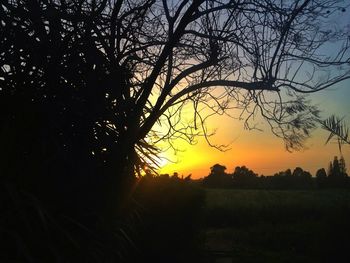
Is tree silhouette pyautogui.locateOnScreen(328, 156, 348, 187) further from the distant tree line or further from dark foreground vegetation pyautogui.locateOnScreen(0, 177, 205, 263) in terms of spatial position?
the distant tree line

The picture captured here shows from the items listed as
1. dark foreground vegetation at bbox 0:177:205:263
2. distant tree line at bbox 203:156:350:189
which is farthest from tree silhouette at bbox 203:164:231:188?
dark foreground vegetation at bbox 0:177:205:263

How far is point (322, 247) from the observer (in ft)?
42.2

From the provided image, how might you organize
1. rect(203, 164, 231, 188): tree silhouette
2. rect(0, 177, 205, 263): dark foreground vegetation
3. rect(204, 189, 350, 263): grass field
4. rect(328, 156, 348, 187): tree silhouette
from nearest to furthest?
rect(0, 177, 205, 263): dark foreground vegetation < rect(204, 189, 350, 263): grass field < rect(328, 156, 348, 187): tree silhouette < rect(203, 164, 231, 188): tree silhouette

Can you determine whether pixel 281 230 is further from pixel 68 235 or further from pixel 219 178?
pixel 219 178

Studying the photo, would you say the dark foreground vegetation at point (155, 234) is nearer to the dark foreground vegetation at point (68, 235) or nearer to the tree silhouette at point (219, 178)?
the dark foreground vegetation at point (68, 235)

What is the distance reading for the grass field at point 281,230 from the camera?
12.8 m

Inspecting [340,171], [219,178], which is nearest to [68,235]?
[340,171]

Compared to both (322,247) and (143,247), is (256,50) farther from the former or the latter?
(322,247)

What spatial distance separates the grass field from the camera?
502 inches

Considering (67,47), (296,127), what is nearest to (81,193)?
(67,47)

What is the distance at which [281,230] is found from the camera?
27094mm

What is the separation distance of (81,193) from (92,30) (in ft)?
8.04

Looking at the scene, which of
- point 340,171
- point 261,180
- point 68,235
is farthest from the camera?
point 261,180

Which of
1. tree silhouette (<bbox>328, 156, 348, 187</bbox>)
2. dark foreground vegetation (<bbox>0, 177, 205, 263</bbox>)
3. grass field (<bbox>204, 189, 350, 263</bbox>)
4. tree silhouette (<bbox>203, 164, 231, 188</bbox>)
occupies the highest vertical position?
tree silhouette (<bbox>203, 164, 231, 188</bbox>)
